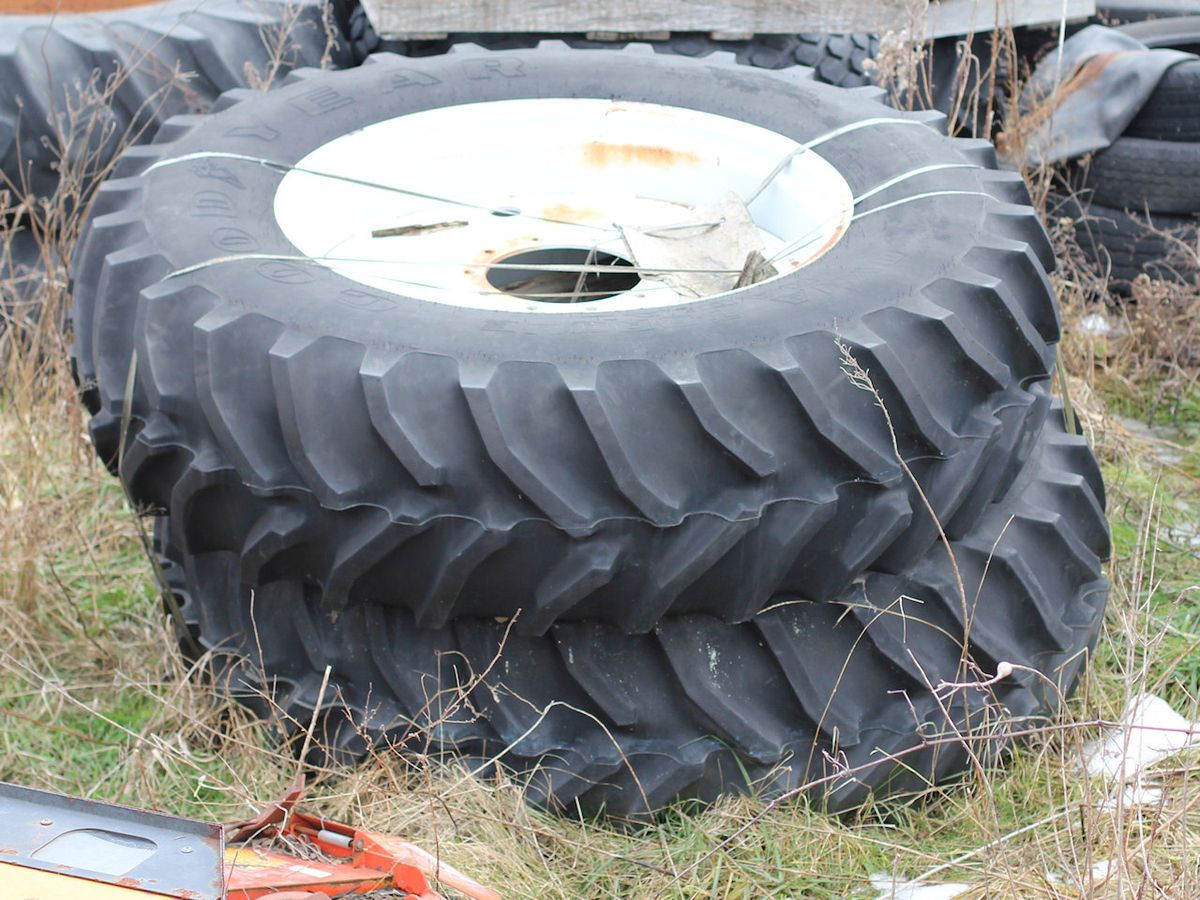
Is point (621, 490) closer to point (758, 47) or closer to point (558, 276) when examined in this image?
point (558, 276)

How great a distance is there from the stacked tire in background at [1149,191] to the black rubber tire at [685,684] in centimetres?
179

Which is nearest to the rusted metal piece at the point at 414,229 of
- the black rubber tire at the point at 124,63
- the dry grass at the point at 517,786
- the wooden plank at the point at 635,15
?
the dry grass at the point at 517,786

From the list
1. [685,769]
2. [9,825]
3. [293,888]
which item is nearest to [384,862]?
[293,888]

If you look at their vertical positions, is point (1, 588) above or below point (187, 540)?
below

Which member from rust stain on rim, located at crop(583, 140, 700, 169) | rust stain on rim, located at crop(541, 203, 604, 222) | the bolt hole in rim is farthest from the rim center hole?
rust stain on rim, located at crop(583, 140, 700, 169)

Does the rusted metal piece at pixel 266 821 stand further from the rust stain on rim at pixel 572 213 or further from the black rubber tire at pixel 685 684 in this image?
the rust stain on rim at pixel 572 213

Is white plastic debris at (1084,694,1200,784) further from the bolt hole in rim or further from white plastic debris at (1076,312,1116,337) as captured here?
white plastic debris at (1076,312,1116,337)

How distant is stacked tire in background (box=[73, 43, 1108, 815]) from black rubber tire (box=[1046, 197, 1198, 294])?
139cm

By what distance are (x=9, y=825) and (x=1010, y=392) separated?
127 cm

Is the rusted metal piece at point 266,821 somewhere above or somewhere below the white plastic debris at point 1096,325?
above

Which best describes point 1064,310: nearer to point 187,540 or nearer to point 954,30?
point 954,30

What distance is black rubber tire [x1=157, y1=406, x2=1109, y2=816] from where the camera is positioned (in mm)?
1742

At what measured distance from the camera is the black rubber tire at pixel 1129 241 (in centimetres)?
334

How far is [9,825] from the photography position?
1.18 m
